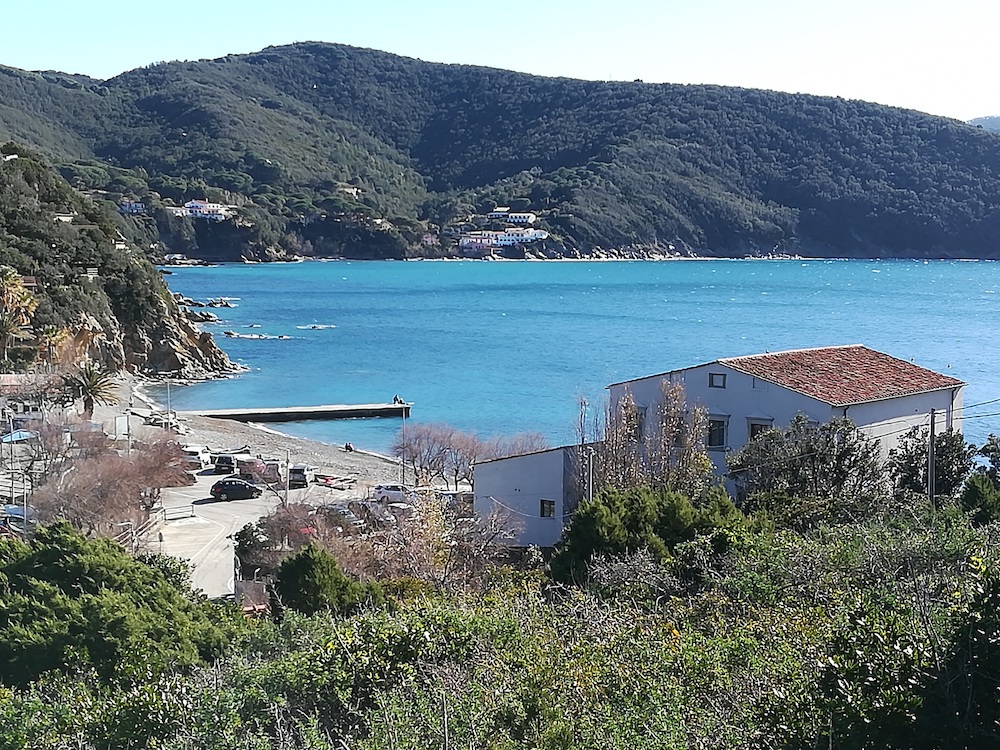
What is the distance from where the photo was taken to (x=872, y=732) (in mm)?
4957

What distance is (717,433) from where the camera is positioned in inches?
898

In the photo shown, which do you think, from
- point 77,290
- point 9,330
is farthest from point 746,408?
point 77,290

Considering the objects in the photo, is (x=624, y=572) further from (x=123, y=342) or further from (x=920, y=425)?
(x=123, y=342)

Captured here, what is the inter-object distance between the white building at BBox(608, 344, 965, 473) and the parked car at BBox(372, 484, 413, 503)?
5.60 m

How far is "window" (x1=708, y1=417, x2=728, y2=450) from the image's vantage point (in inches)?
894

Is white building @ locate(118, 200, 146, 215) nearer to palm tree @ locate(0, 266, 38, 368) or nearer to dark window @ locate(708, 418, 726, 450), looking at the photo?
palm tree @ locate(0, 266, 38, 368)

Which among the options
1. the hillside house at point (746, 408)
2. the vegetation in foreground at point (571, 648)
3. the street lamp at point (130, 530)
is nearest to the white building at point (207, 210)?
the hillside house at point (746, 408)

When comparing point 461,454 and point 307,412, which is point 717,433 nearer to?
point 461,454

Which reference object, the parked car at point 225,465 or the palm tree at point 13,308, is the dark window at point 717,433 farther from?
the palm tree at point 13,308

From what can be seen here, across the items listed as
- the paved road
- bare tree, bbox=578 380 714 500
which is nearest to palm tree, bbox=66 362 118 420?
the paved road

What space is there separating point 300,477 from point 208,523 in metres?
6.29

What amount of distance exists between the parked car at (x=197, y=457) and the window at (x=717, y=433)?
50.2 feet

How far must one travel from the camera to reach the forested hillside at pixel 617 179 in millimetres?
162375

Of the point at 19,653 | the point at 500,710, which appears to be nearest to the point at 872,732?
the point at 500,710
